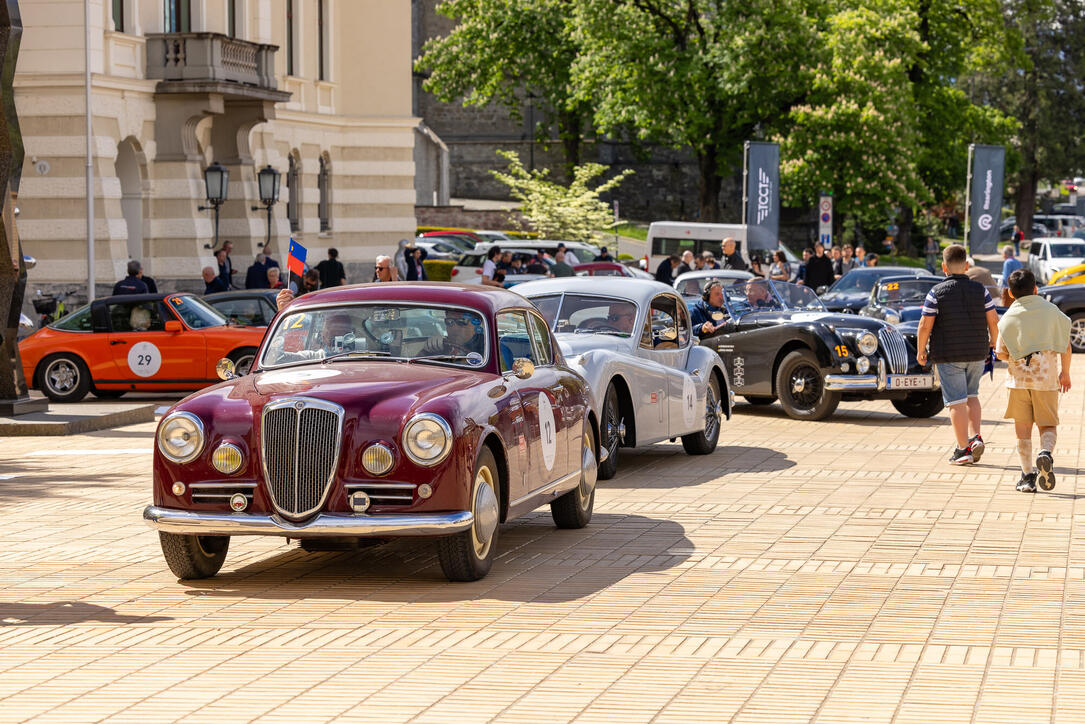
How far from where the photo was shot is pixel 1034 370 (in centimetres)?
1305

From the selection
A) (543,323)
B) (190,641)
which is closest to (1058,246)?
(543,323)

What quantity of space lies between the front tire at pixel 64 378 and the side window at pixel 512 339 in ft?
43.0

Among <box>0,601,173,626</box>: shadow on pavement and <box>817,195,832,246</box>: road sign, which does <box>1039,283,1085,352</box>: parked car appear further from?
<box>0,601,173,626</box>: shadow on pavement

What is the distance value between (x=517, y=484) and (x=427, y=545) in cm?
103

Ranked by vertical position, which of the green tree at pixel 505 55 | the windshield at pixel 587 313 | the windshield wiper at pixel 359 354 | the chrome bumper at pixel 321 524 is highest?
the green tree at pixel 505 55

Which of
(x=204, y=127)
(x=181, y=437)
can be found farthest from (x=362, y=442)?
(x=204, y=127)

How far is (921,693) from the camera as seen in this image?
6.61 m

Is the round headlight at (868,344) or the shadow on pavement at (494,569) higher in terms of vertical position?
the round headlight at (868,344)

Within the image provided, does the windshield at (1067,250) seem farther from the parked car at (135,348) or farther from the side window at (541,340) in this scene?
the side window at (541,340)

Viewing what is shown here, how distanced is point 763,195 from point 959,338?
1137 inches

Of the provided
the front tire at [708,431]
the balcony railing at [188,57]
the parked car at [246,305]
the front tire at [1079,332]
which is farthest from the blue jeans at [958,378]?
the balcony railing at [188,57]

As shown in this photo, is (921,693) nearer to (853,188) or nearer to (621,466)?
(621,466)

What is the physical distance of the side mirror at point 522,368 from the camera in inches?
389

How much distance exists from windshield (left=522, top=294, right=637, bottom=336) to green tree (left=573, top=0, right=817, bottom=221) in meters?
40.8
